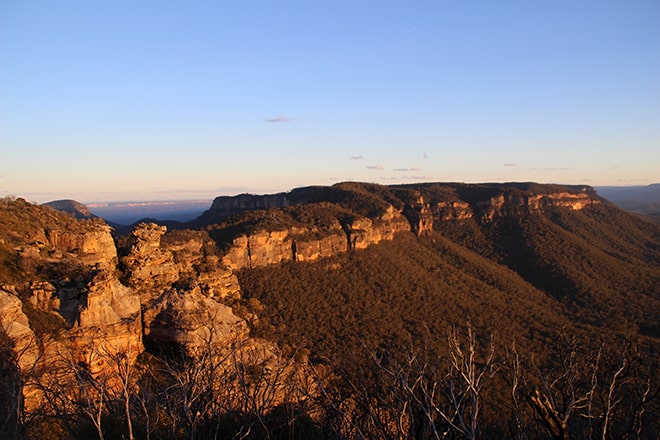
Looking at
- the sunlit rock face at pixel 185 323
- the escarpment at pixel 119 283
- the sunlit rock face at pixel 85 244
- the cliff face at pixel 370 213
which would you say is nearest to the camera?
the escarpment at pixel 119 283

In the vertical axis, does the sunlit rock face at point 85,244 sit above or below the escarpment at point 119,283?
above

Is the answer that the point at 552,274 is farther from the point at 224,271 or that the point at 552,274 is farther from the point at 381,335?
the point at 224,271

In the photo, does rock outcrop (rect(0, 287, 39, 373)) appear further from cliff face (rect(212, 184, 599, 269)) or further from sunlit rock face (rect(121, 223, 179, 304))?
cliff face (rect(212, 184, 599, 269))

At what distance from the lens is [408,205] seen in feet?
271

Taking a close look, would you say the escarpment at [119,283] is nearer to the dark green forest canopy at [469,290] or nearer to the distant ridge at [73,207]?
the dark green forest canopy at [469,290]

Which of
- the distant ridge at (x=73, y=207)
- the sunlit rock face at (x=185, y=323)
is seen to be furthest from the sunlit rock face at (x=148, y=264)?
the distant ridge at (x=73, y=207)

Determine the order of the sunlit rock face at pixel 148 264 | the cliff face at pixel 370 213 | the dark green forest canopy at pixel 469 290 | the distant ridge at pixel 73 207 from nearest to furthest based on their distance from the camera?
the sunlit rock face at pixel 148 264 → the dark green forest canopy at pixel 469 290 → the cliff face at pixel 370 213 → the distant ridge at pixel 73 207

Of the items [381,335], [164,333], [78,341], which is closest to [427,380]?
[78,341]

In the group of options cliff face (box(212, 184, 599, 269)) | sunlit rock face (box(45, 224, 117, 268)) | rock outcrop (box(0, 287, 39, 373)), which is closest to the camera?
rock outcrop (box(0, 287, 39, 373))

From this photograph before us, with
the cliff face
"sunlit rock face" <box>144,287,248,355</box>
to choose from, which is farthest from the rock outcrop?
the cliff face

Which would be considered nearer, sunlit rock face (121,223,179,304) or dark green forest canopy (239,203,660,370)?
sunlit rock face (121,223,179,304)

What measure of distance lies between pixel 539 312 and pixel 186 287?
42.7m

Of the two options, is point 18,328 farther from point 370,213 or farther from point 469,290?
point 370,213

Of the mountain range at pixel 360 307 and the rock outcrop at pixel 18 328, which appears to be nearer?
the mountain range at pixel 360 307
